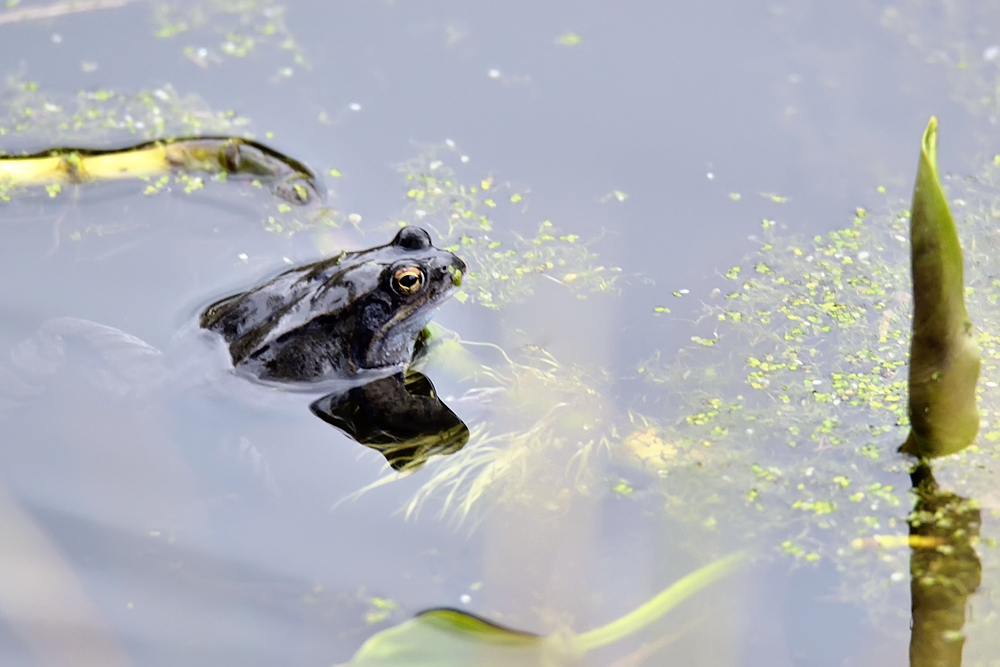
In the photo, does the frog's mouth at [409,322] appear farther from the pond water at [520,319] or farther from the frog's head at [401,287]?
the pond water at [520,319]

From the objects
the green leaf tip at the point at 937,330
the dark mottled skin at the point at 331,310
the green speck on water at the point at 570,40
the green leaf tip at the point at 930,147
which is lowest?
the dark mottled skin at the point at 331,310

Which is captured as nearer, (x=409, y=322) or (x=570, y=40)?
(x=409, y=322)

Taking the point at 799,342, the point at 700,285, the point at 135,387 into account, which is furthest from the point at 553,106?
the point at 135,387

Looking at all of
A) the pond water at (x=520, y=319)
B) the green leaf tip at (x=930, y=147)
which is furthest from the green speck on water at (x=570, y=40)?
the green leaf tip at (x=930, y=147)

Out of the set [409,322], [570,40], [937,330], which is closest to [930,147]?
[937,330]

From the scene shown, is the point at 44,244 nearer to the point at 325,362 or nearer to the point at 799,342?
the point at 325,362

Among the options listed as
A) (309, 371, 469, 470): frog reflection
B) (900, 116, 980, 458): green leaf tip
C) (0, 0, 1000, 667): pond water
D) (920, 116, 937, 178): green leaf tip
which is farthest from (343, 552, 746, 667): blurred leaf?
(920, 116, 937, 178): green leaf tip

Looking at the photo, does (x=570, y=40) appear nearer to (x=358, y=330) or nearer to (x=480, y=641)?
(x=358, y=330)
